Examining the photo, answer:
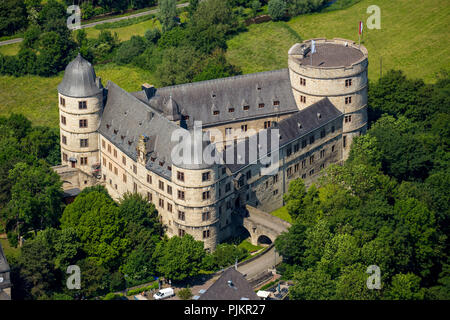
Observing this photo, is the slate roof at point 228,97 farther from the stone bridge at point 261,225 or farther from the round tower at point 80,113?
the stone bridge at point 261,225

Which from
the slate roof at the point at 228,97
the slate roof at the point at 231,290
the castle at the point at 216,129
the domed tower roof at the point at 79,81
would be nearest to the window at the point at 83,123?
the castle at the point at 216,129

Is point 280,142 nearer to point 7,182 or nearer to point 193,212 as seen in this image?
point 193,212

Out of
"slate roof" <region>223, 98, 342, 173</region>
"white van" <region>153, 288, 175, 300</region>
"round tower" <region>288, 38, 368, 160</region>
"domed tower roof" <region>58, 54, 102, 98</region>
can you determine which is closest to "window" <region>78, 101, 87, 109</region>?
"domed tower roof" <region>58, 54, 102, 98</region>

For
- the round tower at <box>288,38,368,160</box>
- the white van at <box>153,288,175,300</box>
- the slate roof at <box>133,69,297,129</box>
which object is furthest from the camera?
the round tower at <box>288,38,368,160</box>

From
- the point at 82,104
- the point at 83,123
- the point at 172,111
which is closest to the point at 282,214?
the point at 172,111

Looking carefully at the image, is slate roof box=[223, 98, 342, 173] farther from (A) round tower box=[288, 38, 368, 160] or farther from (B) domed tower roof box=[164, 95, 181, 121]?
(B) domed tower roof box=[164, 95, 181, 121]

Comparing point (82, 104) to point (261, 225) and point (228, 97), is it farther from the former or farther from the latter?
point (261, 225)

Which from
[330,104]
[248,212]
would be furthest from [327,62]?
[248,212]
